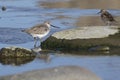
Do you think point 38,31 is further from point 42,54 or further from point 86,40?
point 42,54

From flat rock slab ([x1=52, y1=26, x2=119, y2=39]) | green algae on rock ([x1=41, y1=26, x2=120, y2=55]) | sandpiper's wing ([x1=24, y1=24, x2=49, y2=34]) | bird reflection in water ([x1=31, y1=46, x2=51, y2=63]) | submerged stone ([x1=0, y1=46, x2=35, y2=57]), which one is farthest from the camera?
sandpiper's wing ([x1=24, y1=24, x2=49, y2=34])

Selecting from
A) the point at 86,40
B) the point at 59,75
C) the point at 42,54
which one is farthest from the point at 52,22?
the point at 59,75

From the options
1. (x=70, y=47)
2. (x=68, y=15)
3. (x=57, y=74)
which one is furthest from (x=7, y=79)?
(x=68, y=15)

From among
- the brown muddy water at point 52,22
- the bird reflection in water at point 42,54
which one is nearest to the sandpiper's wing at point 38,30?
the brown muddy water at point 52,22

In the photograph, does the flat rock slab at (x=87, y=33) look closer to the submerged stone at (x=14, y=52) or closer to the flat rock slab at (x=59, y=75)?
the submerged stone at (x=14, y=52)

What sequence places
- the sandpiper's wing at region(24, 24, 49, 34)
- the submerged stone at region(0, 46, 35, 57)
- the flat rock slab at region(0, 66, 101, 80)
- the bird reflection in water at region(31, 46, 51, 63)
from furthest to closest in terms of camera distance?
1. the sandpiper's wing at region(24, 24, 49, 34)
2. the submerged stone at region(0, 46, 35, 57)
3. the bird reflection in water at region(31, 46, 51, 63)
4. the flat rock slab at region(0, 66, 101, 80)

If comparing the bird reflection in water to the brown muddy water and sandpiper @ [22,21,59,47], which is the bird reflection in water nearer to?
the brown muddy water

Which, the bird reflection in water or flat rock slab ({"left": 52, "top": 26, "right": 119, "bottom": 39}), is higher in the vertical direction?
flat rock slab ({"left": 52, "top": 26, "right": 119, "bottom": 39})

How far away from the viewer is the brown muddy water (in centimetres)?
1212

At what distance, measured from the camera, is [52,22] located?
2059cm

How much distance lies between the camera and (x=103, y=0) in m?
31.8

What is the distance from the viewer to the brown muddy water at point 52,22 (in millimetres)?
12117

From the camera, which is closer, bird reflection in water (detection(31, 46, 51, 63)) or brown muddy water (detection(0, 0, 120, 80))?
brown muddy water (detection(0, 0, 120, 80))

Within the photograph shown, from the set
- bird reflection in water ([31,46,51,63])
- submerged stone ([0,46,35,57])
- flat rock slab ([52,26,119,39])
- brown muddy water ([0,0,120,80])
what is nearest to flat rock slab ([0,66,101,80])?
brown muddy water ([0,0,120,80])
